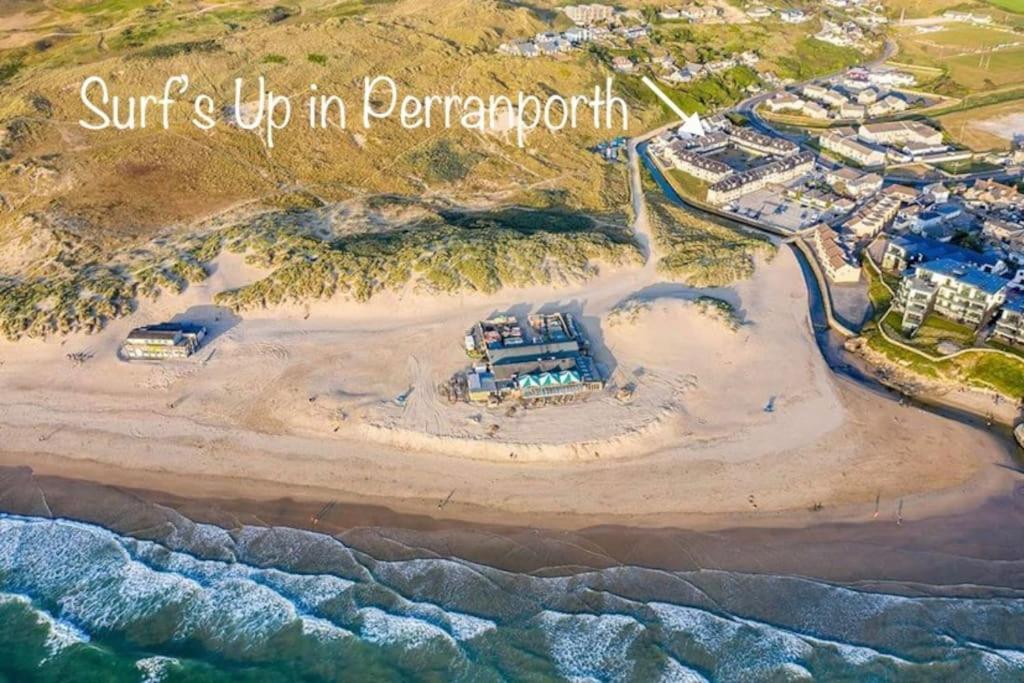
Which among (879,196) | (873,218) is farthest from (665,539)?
(879,196)

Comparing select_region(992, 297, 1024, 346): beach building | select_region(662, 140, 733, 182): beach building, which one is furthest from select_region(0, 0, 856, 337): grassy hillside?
select_region(992, 297, 1024, 346): beach building

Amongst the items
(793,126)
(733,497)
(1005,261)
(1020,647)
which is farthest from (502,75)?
(1020,647)

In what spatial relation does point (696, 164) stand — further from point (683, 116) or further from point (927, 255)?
point (927, 255)

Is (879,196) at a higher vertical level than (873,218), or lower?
higher

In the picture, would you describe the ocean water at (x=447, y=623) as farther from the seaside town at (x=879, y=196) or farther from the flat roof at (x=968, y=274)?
the flat roof at (x=968, y=274)

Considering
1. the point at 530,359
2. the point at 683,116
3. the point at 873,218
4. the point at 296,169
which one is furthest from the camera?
the point at 683,116

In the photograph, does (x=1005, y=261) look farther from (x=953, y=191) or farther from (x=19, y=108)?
(x=19, y=108)
